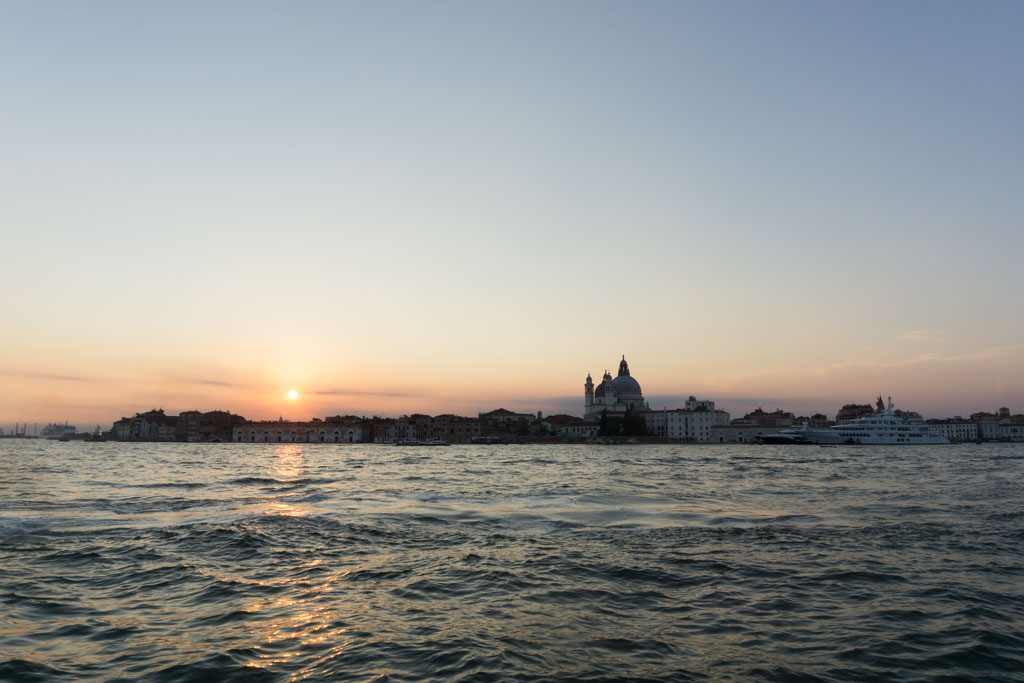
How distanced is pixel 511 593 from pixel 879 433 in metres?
128

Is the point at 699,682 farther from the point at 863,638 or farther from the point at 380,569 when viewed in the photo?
the point at 380,569

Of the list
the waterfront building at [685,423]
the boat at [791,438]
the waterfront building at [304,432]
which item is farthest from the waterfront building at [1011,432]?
the waterfront building at [304,432]

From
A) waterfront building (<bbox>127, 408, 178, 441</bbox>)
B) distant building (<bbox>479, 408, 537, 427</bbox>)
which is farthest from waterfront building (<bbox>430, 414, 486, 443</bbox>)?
waterfront building (<bbox>127, 408, 178, 441</bbox>)

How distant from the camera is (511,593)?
35.2 feet

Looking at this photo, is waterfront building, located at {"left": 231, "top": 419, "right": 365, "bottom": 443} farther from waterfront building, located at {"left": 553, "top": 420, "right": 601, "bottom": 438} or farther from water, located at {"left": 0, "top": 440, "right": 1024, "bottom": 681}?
water, located at {"left": 0, "top": 440, "right": 1024, "bottom": 681}

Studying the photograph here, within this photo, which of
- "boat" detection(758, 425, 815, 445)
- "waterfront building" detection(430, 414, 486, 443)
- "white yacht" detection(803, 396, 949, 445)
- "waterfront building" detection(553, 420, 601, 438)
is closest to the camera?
"white yacht" detection(803, 396, 949, 445)

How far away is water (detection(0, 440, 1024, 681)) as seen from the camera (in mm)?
7699

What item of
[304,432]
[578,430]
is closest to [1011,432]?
[578,430]

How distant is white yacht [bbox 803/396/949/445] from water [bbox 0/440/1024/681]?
360 ft

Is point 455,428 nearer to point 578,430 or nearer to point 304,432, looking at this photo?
point 578,430

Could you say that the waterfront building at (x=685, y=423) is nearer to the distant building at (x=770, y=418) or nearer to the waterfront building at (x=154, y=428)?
the distant building at (x=770, y=418)

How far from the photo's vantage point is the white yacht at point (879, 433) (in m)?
120

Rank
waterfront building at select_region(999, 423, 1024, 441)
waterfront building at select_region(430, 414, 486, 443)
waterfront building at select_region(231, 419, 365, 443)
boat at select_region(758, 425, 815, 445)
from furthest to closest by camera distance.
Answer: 1. waterfront building at select_region(999, 423, 1024, 441)
2. waterfront building at select_region(231, 419, 365, 443)
3. waterfront building at select_region(430, 414, 486, 443)
4. boat at select_region(758, 425, 815, 445)

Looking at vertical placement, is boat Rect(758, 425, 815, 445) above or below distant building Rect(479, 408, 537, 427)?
below
